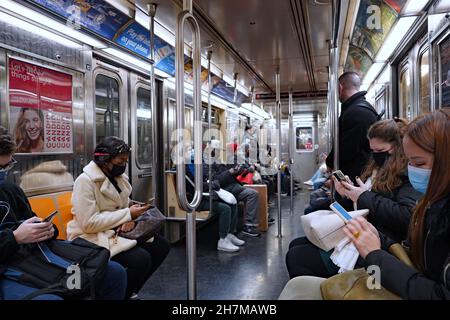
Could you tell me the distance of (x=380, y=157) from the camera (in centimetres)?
213

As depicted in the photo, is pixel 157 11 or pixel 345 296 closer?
pixel 345 296

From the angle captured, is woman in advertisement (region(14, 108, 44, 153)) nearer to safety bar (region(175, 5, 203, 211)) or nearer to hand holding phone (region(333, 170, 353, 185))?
safety bar (region(175, 5, 203, 211))

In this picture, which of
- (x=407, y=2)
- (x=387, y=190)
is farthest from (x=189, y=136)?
(x=387, y=190)

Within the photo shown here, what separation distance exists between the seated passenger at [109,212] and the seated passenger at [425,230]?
1340mm

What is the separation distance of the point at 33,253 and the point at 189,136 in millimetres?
3600

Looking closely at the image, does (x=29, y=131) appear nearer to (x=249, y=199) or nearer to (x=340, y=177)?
(x=340, y=177)

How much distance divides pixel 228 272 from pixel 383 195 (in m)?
1.94

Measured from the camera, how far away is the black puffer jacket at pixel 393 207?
1.75m

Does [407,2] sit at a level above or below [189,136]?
above

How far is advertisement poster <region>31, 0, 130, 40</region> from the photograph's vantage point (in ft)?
8.50

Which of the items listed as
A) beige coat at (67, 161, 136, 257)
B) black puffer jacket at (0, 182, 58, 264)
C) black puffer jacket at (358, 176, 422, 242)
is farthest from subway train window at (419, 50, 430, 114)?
black puffer jacket at (0, 182, 58, 264)

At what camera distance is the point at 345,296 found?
4.06 ft

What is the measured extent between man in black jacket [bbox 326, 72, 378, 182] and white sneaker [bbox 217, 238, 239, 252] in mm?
1836
